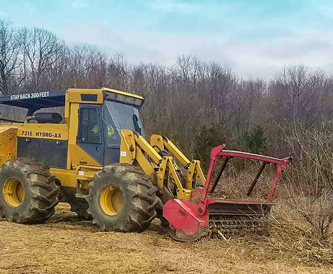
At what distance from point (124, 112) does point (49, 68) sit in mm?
31842

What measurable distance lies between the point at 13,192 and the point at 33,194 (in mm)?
1016

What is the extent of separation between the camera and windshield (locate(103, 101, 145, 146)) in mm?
9609

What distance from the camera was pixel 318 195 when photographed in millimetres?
7668

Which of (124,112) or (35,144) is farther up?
(124,112)

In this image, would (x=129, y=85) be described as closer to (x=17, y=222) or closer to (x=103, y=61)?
(x=103, y=61)

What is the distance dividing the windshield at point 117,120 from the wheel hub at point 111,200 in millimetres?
1150

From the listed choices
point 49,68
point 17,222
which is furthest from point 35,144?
point 49,68

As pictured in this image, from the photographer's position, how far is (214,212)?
312 inches

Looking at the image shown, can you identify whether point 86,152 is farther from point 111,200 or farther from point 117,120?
point 111,200

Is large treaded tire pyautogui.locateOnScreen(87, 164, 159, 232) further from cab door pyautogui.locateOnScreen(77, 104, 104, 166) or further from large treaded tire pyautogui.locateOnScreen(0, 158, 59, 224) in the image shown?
large treaded tire pyautogui.locateOnScreen(0, 158, 59, 224)

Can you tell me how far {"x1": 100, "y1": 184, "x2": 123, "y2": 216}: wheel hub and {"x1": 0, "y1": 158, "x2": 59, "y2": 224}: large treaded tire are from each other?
50.6 inches

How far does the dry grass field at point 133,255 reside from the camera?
6.04 metres

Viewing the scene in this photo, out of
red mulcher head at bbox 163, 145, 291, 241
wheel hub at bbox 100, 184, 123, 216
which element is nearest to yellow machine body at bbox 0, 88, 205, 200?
wheel hub at bbox 100, 184, 123, 216

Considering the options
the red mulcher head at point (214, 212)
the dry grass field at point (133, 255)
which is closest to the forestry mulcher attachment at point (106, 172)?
the red mulcher head at point (214, 212)
